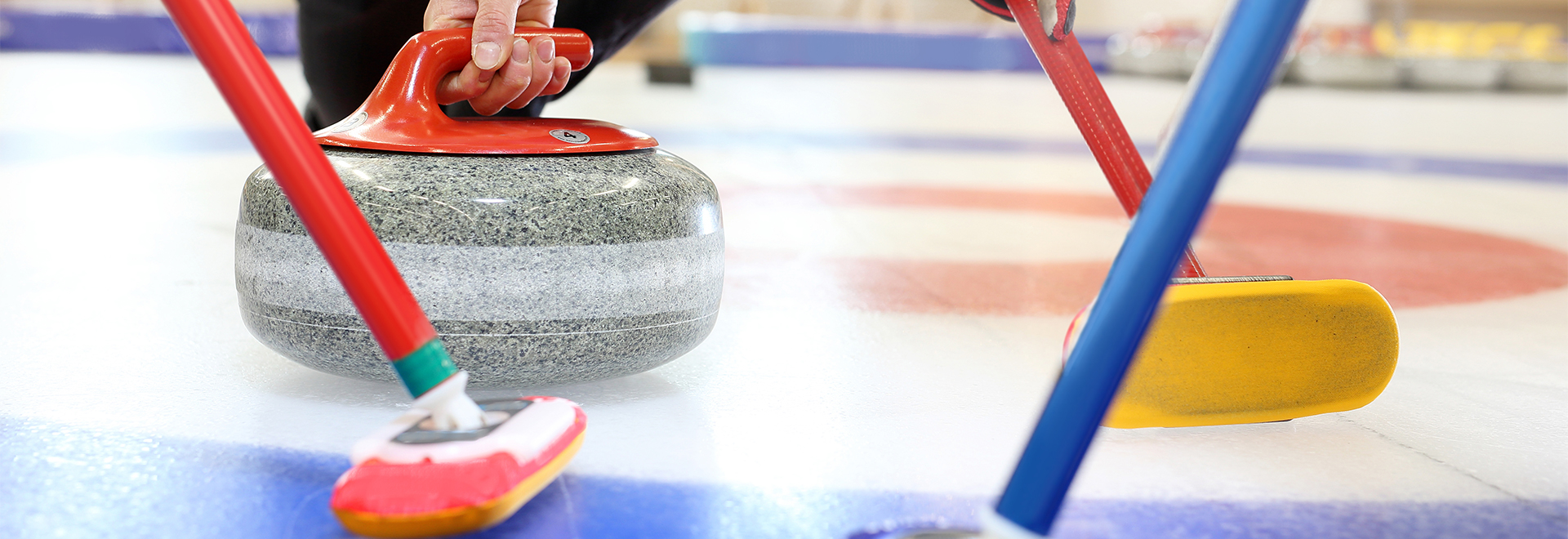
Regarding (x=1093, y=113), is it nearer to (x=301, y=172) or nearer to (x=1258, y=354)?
(x=1258, y=354)

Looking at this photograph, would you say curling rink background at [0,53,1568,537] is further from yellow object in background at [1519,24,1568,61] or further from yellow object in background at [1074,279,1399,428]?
yellow object in background at [1519,24,1568,61]

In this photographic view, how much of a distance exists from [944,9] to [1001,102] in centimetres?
645

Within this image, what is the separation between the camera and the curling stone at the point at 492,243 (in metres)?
0.83

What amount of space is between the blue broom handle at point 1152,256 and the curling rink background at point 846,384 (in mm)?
160

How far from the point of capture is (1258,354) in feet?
2.93

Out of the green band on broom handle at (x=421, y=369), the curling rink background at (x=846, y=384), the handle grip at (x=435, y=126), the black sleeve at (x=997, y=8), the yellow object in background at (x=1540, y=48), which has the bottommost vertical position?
the yellow object in background at (x=1540, y=48)

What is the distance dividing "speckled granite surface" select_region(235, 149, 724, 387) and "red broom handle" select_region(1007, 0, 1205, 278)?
1.24 ft

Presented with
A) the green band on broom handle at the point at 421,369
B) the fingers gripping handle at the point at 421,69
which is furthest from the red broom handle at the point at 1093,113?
the green band on broom handle at the point at 421,369

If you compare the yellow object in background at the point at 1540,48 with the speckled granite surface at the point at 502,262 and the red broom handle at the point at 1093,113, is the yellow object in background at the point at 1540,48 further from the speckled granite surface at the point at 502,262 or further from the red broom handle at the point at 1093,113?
the speckled granite surface at the point at 502,262

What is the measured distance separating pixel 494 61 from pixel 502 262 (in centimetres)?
18

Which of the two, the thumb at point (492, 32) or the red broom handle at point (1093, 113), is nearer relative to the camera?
the thumb at point (492, 32)

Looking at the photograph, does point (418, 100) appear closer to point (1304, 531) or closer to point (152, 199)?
point (1304, 531)

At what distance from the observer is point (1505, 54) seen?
24.3 ft

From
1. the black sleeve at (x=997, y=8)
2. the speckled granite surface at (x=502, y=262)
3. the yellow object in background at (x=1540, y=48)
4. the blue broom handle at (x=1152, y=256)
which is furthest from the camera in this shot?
the yellow object in background at (x=1540, y=48)
